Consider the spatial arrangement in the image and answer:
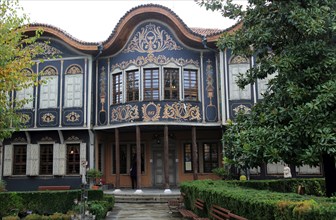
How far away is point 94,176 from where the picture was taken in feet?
60.2

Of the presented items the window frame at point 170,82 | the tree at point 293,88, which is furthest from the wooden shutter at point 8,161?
the tree at point 293,88

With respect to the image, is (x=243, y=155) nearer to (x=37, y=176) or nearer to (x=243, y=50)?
(x=243, y=50)

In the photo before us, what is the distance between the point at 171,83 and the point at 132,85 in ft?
6.53

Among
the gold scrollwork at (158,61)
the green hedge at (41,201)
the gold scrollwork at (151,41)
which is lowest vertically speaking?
the green hedge at (41,201)

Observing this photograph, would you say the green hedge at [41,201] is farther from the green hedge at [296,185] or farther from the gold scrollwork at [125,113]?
the green hedge at [296,185]

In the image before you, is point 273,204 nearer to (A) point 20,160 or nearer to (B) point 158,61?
(B) point 158,61

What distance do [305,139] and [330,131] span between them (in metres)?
0.60

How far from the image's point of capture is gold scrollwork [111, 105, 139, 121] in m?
18.1

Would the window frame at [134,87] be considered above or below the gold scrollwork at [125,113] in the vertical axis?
above

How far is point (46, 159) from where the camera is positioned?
65.3 ft

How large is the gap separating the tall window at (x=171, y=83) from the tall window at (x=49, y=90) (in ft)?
19.8

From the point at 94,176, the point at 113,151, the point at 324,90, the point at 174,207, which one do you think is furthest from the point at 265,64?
the point at 113,151

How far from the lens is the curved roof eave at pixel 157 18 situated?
1827 centimetres

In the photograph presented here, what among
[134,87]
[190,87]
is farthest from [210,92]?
[134,87]
